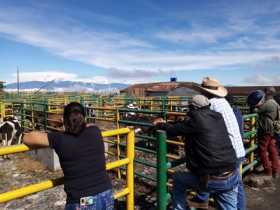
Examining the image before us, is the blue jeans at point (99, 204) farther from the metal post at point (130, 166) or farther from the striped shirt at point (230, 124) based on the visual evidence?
the striped shirt at point (230, 124)

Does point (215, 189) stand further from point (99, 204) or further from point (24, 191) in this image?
point (24, 191)

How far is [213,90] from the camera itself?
3.17 metres

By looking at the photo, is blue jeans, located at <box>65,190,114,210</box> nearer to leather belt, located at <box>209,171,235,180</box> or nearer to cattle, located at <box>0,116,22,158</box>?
leather belt, located at <box>209,171,235,180</box>

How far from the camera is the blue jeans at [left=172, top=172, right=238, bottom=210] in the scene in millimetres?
2781

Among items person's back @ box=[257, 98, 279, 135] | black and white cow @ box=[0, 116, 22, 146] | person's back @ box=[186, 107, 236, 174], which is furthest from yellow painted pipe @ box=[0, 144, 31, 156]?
black and white cow @ box=[0, 116, 22, 146]

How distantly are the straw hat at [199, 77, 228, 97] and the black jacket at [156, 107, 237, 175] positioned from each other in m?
0.42

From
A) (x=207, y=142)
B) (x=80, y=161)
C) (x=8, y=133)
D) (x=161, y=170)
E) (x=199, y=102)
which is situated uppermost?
(x=199, y=102)

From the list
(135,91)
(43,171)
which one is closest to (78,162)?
(43,171)

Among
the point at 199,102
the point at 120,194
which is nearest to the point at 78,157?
the point at 120,194

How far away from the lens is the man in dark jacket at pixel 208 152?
2.67 meters

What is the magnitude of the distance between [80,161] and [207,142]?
114 cm

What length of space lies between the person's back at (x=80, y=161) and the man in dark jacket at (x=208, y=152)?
795mm

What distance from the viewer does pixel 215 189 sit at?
2799mm

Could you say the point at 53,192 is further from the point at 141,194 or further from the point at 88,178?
the point at 88,178
